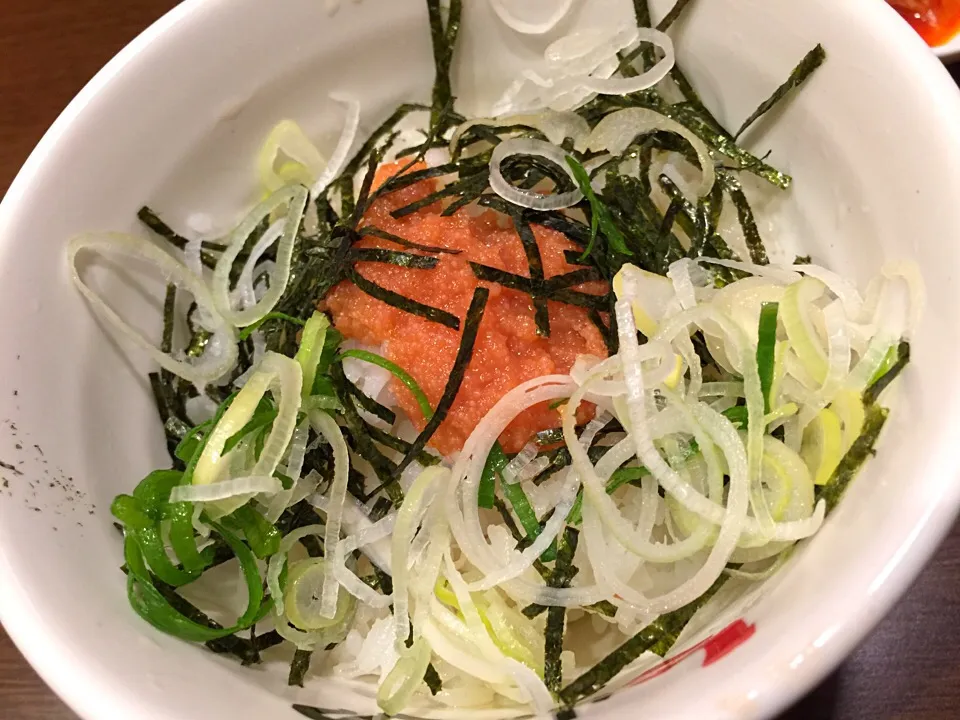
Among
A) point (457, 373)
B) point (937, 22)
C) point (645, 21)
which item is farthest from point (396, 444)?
point (937, 22)

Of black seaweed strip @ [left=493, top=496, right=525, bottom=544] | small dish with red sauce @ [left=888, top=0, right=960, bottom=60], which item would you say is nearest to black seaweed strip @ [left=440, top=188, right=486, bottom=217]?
black seaweed strip @ [left=493, top=496, right=525, bottom=544]

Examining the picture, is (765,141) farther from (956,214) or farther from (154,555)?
(154,555)

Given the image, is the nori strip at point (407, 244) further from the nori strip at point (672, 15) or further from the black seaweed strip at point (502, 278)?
the nori strip at point (672, 15)

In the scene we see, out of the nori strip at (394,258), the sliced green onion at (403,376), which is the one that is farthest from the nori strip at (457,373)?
the nori strip at (394,258)

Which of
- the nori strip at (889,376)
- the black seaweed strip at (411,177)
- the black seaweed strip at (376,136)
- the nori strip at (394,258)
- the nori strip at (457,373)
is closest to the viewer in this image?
the nori strip at (889,376)

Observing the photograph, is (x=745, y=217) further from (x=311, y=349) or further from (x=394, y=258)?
(x=311, y=349)

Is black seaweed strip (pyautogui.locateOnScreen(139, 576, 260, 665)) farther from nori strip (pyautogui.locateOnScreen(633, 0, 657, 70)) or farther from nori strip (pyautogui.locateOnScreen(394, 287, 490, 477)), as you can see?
nori strip (pyautogui.locateOnScreen(633, 0, 657, 70))
